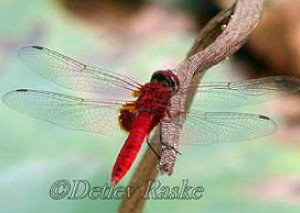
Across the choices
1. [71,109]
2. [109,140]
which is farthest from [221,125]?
[109,140]

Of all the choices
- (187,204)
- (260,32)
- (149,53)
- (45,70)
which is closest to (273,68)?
(260,32)

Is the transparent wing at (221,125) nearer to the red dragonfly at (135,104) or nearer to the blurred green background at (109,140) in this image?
the red dragonfly at (135,104)

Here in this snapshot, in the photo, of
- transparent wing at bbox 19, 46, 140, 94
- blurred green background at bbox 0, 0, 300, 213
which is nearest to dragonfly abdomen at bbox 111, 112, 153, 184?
transparent wing at bbox 19, 46, 140, 94

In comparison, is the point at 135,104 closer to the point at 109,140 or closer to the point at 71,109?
the point at 71,109

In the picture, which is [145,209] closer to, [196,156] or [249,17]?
[196,156]

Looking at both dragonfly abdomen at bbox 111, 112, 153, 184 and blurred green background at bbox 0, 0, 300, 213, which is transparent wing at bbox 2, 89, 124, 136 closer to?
dragonfly abdomen at bbox 111, 112, 153, 184
